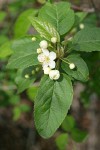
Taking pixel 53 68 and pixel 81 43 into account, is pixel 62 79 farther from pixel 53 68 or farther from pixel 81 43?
pixel 81 43

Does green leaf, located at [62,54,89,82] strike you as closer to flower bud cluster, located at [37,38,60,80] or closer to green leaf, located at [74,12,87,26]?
flower bud cluster, located at [37,38,60,80]

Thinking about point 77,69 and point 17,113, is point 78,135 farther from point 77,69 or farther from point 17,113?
point 77,69

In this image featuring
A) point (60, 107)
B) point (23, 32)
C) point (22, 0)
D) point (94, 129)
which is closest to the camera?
point (60, 107)

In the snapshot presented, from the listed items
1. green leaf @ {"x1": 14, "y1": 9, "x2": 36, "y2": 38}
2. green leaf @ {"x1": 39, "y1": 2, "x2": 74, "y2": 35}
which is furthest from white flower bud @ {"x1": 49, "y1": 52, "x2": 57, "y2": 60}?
green leaf @ {"x1": 14, "y1": 9, "x2": 36, "y2": 38}

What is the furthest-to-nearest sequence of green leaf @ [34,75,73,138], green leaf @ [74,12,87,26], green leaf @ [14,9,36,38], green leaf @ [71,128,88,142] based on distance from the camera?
green leaf @ [71,128,88,142] → green leaf @ [14,9,36,38] → green leaf @ [74,12,87,26] → green leaf @ [34,75,73,138]

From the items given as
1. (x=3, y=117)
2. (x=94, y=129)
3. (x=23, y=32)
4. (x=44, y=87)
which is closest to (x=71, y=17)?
(x=44, y=87)
